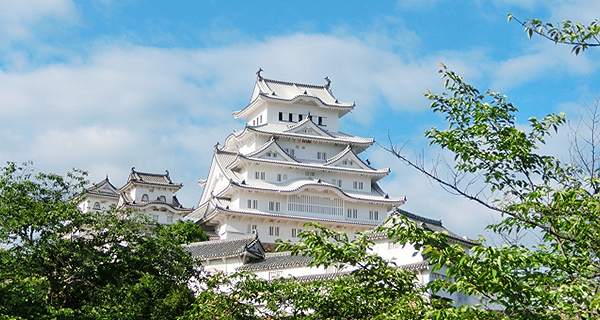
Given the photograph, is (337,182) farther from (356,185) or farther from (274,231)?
(274,231)

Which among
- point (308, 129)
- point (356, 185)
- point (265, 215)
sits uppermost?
point (308, 129)

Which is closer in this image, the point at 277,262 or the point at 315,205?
the point at 277,262

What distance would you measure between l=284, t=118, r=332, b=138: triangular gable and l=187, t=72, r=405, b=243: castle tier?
8 centimetres

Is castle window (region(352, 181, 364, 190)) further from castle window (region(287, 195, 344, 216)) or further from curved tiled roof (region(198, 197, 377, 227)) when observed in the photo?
curved tiled roof (region(198, 197, 377, 227))

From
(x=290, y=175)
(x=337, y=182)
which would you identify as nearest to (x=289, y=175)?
(x=290, y=175)

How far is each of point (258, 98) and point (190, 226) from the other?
14.0 meters

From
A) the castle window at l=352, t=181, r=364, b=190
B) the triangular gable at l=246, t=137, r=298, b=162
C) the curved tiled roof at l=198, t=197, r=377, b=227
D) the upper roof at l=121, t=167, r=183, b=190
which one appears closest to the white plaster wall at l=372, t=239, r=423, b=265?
the curved tiled roof at l=198, t=197, r=377, b=227

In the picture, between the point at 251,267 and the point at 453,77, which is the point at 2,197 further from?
the point at 453,77

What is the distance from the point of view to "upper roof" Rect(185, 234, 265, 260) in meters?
33.2

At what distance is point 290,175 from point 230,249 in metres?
17.2

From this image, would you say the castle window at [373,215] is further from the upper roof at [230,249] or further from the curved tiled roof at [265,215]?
the upper roof at [230,249]

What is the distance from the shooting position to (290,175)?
50844 mm

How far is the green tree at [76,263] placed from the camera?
20625mm

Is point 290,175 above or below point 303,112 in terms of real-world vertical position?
below
